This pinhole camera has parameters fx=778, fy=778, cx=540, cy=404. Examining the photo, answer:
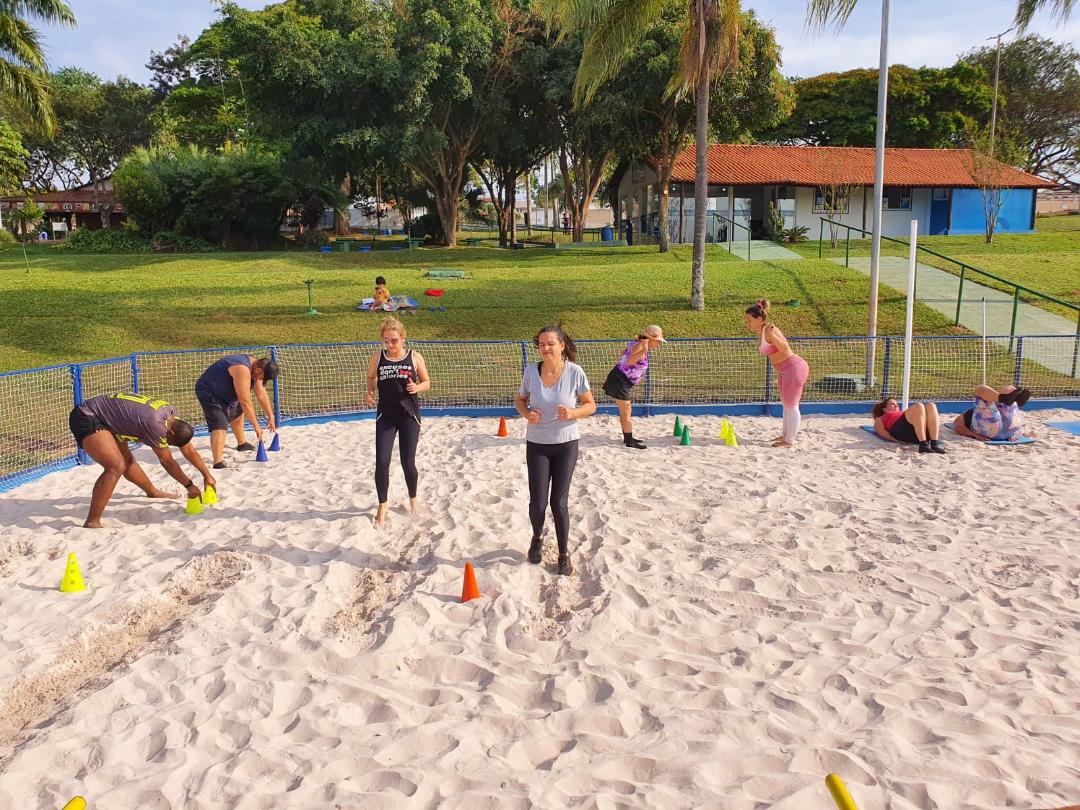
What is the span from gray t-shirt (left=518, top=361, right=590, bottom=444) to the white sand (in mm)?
996

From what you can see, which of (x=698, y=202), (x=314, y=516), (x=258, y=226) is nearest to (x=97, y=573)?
(x=314, y=516)

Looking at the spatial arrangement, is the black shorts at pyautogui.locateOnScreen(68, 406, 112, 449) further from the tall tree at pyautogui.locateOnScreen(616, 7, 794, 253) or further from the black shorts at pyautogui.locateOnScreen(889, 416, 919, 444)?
the tall tree at pyautogui.locateOnScreen(616, 7, 794, 253)

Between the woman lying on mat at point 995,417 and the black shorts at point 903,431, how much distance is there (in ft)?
2.77

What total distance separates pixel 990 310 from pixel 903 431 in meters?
11.3

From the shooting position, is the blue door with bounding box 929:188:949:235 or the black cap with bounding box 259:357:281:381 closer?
the black cap with bounding box 259:357:281:381

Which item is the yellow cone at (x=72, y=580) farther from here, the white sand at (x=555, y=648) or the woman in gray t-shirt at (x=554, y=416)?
the woman in gray t-shirt at (x=554, y=416)

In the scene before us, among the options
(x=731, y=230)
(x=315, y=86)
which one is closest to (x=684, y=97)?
(x=731, y=230)

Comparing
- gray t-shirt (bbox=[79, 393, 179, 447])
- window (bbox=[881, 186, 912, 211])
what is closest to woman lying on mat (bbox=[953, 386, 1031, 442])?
gray t-shirt (bbox=[79, 393, 179, 447])

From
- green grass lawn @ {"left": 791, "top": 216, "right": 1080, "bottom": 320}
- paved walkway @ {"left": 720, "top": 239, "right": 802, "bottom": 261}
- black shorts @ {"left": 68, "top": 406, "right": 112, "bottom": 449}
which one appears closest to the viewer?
black shorts @ {"left": 68, "top": 406, "right": 112, "bottom": 449}

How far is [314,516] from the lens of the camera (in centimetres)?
675

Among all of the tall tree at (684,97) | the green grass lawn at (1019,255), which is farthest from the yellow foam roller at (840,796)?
the tall tree at (684,97)

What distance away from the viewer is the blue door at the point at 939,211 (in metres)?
33.1

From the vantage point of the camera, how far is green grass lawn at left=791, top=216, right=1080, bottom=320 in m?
20.3

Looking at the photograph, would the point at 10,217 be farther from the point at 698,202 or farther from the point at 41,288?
the point at 698,202
